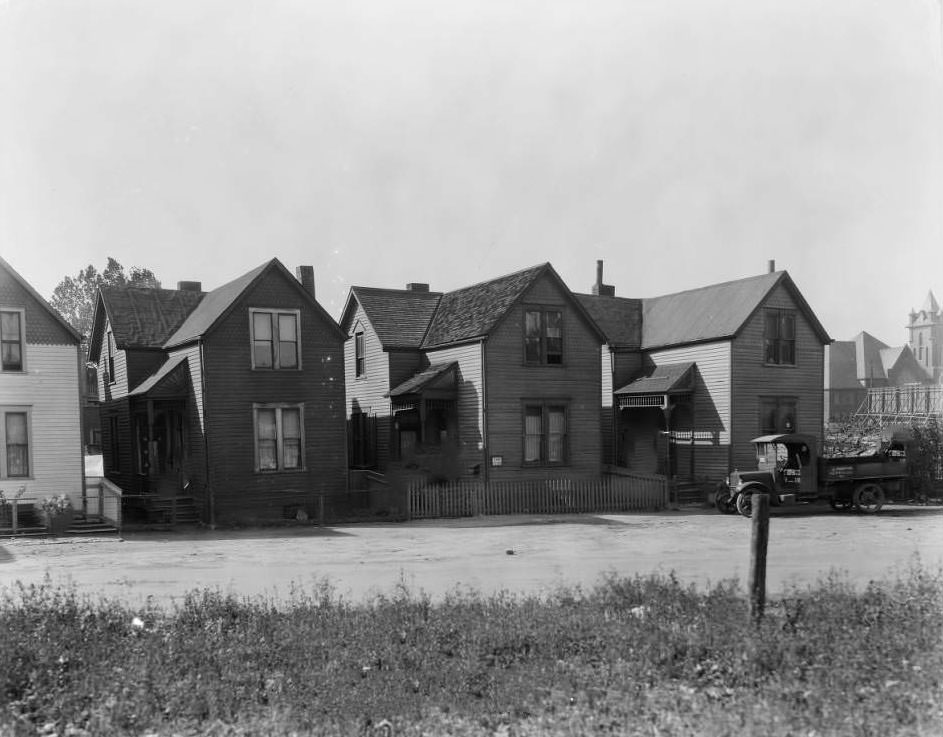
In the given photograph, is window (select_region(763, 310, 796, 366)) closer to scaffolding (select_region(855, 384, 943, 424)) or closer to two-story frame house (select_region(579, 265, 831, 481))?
two-story frame house (select_region(579, 265, 831, 481))

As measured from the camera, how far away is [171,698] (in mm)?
8336

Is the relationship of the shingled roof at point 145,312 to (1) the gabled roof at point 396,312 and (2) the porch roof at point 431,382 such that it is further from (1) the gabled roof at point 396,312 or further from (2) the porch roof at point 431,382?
(2) the porch roof at point 431,382

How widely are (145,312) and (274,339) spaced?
24.7ft

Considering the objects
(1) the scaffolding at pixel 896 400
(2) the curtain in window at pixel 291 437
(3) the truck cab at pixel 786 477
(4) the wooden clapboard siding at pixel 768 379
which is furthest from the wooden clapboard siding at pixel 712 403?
(1) the scaffolding at pixel 896 400

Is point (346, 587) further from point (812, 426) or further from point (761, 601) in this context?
point (812, 426)

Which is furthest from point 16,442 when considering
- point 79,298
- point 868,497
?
point 79,298

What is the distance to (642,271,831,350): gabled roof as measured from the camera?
34.0 m

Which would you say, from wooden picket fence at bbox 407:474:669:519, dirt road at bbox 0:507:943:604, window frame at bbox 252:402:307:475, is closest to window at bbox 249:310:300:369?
window frame at bbox 252:402:307:475

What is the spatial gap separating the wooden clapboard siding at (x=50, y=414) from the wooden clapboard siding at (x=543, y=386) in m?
13.7

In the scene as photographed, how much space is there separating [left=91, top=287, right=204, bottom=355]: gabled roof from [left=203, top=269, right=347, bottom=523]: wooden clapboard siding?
5.23m

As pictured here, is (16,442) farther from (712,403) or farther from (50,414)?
(712,403)

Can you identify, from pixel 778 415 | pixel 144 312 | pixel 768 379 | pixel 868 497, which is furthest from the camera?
pixel 778 415

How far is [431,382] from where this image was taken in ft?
102

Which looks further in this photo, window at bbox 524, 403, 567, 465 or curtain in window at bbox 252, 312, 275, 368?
window at bbox 524, 403, 567, 465
